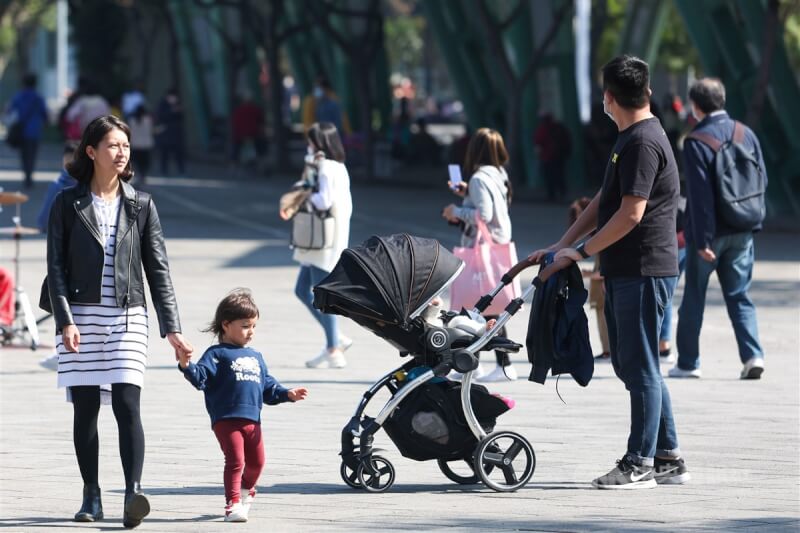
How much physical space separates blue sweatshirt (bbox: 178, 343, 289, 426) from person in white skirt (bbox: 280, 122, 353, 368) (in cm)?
469

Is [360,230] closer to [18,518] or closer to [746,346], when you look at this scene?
[746,346]

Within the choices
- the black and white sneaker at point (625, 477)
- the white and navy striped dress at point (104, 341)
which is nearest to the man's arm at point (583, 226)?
the black and white sneaker at point (625, 477)

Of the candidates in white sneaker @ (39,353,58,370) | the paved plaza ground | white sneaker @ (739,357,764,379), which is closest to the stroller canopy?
the paved plaza ground

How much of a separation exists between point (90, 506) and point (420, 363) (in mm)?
1660

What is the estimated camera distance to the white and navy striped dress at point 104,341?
22.6ft

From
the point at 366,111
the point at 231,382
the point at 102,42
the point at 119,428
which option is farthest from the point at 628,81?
the point at 102,42

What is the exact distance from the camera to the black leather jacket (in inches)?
270

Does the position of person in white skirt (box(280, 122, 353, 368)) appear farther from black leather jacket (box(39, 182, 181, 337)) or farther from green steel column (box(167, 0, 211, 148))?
green steel column (box(167, 0, 211, 148))

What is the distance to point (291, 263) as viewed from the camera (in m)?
19.5

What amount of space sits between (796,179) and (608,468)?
18165 mm

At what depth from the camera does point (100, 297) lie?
22.6 feet

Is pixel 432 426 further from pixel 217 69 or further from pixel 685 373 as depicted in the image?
pixel 217 69

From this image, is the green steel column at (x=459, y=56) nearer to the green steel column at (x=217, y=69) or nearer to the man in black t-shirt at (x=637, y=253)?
the green steel column at (x=217, y=69)

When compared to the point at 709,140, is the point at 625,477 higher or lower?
lower
